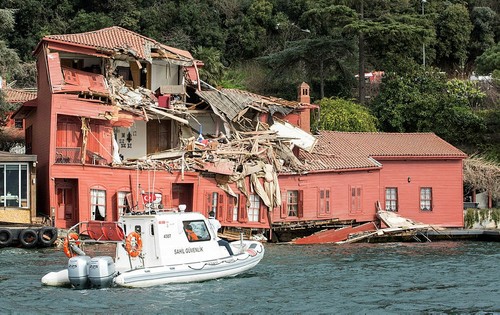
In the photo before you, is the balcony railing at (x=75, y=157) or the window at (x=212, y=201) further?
the window at (x=212, y=201)

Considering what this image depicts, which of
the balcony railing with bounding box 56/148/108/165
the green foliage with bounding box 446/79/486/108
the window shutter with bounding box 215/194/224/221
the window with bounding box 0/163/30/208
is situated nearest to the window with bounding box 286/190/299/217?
the window shutter with bounding box 215/194/224/221

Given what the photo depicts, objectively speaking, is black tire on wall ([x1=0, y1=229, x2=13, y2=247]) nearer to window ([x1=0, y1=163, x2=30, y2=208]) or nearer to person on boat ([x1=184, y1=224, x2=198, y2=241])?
window ([x1=0, y1=163, x2=30, y2=208])

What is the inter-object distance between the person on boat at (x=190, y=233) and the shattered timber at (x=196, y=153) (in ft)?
37.0

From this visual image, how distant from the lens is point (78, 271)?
30.2m

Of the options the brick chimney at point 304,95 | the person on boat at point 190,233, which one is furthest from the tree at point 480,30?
the person on boat at point 190,233

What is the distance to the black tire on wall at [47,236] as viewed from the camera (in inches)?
1654

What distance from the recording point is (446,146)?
53.2 metres

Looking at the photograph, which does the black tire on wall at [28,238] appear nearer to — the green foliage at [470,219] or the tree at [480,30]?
the green foliage at [470,219]

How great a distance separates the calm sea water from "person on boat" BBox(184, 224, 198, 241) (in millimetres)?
1406

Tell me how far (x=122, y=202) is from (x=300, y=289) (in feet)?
49.7

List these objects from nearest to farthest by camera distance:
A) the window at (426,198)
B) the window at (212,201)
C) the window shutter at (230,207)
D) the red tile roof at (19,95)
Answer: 1. the window at (212,201)
2. the window shutter at (230,207)
3. the window at (426,198)
4. the red tile roof at (19,95)

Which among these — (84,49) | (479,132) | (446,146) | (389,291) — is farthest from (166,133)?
(389,291)

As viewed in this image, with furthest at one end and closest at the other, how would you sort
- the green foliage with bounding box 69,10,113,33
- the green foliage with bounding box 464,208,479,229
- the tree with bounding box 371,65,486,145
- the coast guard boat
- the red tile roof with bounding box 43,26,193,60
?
the green foliage with bounding box 69,10,113,33 → the tree with bounding box 371,65,486,145 → the green foliage with bounding box 464,208,479,229 → the red tile roof with bounding box 43,26,193,60 → the coast guard boat

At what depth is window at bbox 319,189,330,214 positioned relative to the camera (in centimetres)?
4944
